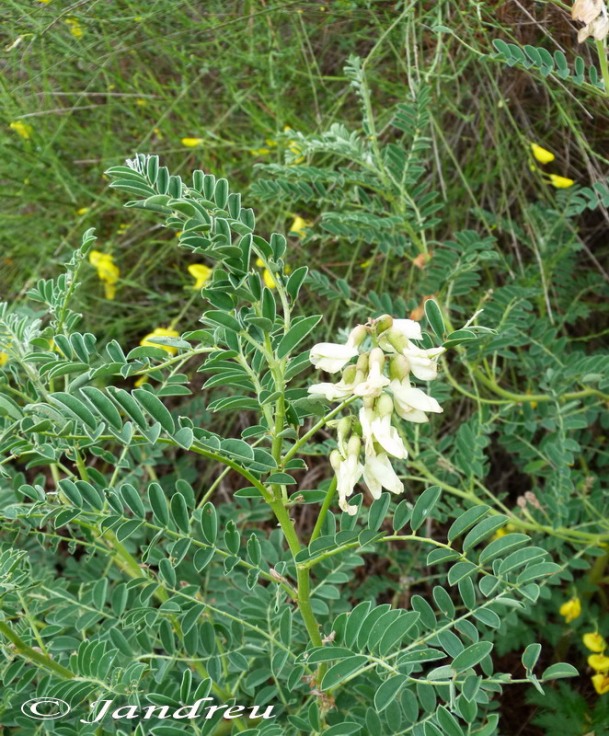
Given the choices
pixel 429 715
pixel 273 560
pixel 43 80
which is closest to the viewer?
pixel 429 715

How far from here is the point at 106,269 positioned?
168cm

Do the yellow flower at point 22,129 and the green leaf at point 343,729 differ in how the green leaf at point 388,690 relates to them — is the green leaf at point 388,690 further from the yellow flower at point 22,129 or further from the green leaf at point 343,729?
the yellow flower at point 22,129

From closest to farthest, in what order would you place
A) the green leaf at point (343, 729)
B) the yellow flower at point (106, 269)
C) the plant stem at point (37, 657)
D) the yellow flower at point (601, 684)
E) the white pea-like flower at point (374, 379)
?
the white pea-like flower at point (374, 379)
the green leaf at point (343, 729)
the plant stem at point (37, 657)
the yellow flower at point (601, 684)
the yellow flower at point (106, 269)

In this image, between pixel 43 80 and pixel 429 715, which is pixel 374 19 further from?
pixel 429 715

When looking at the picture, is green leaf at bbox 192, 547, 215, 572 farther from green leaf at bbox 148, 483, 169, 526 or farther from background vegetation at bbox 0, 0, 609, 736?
background vegetation at bbox 0, 0, 609, 736

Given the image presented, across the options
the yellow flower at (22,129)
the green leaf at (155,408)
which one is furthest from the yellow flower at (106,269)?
the green leaf at (155,408)

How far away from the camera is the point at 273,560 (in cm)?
106

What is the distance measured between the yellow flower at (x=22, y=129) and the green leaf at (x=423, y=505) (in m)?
1.21

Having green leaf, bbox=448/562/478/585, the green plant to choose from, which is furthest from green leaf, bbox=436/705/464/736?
green leaf, bbox=448/562/478/585

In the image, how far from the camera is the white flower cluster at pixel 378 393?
2.12 feet

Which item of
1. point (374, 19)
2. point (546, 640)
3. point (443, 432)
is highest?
point (374, 19)

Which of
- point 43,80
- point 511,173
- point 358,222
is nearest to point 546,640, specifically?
point 358,222

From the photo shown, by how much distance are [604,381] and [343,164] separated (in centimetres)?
77

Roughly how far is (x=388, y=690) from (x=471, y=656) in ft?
0.24
